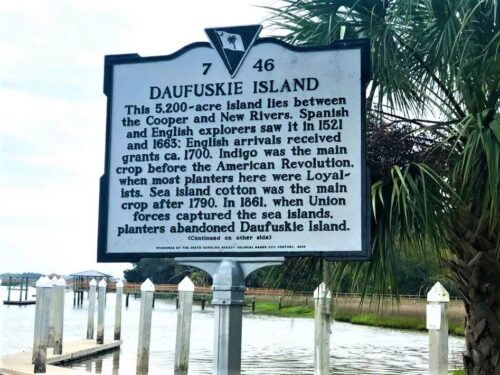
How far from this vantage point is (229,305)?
5.70m

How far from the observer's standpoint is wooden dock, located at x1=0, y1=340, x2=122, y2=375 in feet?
50.1

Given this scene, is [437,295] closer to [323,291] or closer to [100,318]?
[323,291]

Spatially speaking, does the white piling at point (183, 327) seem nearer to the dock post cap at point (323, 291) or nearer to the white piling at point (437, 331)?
the dock post cap at point (323, 291)

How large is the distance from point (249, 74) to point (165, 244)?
5.10ft

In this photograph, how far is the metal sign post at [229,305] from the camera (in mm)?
5668

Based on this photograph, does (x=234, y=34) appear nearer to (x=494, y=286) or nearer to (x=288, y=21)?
(x=288, y=21)

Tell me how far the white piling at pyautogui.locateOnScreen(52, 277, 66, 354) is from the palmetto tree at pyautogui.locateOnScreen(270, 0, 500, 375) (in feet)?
45.8

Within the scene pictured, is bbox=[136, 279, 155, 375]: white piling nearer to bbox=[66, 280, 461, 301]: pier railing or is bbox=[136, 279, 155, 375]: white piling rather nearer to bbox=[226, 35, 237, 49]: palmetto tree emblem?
bbox=[66, 280, 461, 301]: pier railing

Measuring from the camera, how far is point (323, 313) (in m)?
16.0

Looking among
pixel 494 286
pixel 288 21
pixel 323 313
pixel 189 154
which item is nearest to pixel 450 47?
pixel 288 21

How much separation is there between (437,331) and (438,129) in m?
2.64

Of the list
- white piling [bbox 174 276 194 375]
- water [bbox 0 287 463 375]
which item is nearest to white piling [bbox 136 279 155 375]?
water [bbox 0 287 463 375]

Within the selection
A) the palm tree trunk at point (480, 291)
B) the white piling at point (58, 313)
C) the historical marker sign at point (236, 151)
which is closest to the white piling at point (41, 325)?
the white piling at point (58, 313)

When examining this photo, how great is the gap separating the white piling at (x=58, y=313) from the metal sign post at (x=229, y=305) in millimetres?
15591
